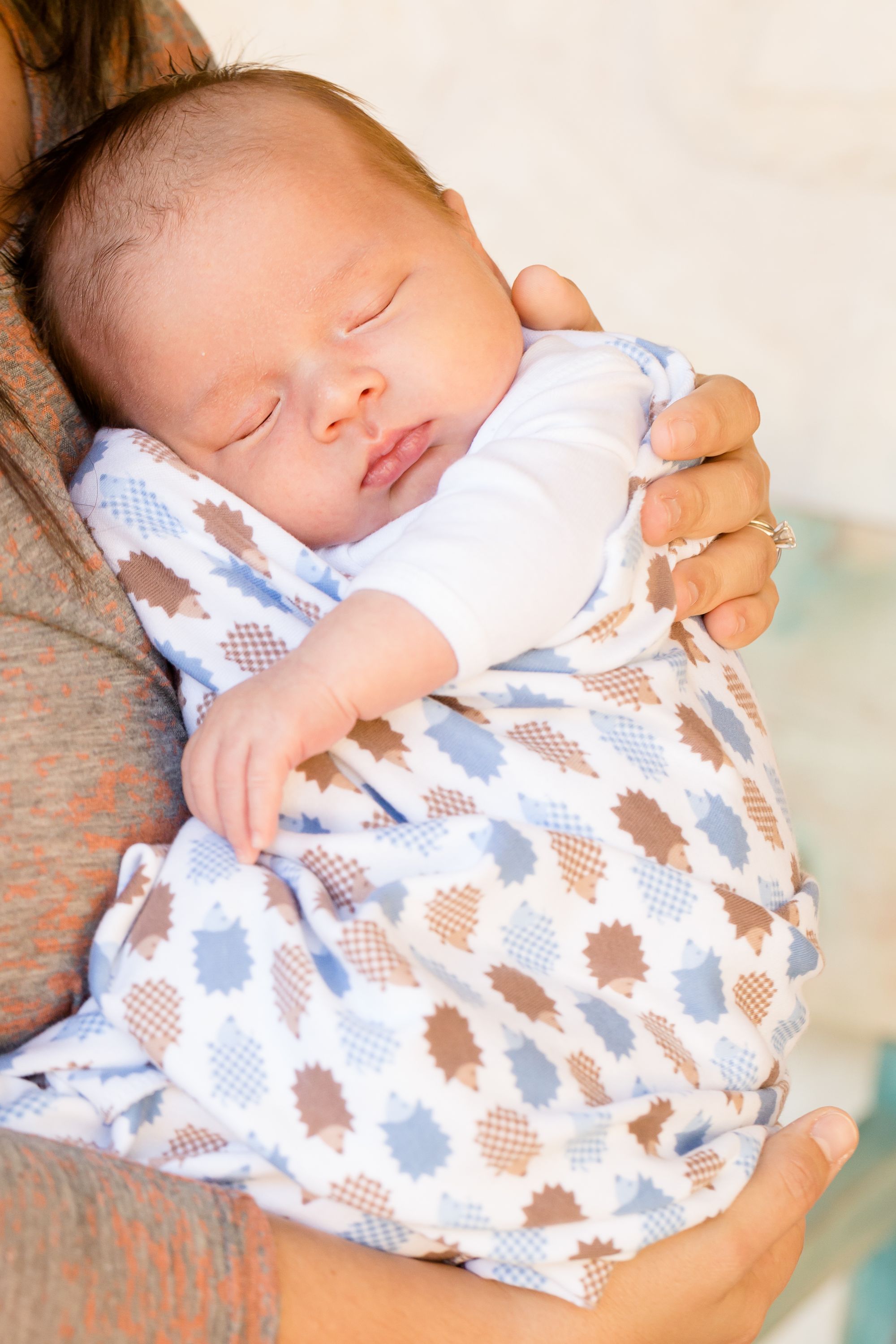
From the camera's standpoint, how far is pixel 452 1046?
683 millimetres

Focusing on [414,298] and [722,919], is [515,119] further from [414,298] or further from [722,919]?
[722,919]

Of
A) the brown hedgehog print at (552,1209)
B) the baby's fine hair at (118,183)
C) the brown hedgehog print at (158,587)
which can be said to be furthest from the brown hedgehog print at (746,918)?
the baby's fine hair at (118,183)

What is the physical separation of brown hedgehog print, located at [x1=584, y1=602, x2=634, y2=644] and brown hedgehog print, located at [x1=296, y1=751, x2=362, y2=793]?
0.65 ft

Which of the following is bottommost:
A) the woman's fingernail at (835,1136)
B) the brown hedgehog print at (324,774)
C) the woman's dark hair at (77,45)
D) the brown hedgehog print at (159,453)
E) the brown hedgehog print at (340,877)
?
the woman's fingernail at (835,1136)

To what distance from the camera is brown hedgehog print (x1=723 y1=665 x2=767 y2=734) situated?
0.98 metres

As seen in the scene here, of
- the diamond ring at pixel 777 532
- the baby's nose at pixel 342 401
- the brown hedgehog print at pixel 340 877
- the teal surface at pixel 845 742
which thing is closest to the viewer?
the brown hedgehog print at pixel 340 877

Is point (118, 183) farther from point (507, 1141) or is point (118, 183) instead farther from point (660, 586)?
point (507, 1141)

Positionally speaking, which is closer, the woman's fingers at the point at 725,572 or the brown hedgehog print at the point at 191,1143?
the brown hedgehog print at the point at 191,1143

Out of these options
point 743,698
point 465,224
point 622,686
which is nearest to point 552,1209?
point 622,686

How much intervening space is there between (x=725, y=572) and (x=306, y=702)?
1.52ft

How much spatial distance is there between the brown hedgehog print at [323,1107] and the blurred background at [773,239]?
5.46 feet

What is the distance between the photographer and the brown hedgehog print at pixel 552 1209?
68cm

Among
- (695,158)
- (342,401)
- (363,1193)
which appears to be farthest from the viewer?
(695,158)

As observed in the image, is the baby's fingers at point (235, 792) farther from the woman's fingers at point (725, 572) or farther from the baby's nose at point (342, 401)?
the woman's fingers at point (725, 572)
